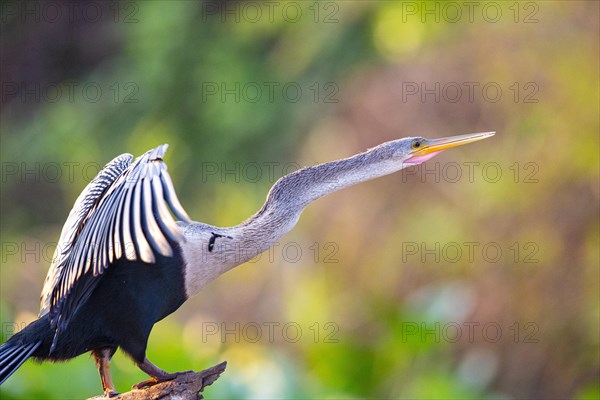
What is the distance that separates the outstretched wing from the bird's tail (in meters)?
0.07

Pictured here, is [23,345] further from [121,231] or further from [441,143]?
[441,143]

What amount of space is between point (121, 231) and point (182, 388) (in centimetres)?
59

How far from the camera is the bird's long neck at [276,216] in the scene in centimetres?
272

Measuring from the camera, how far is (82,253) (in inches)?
103

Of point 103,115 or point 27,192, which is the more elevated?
point 103,115

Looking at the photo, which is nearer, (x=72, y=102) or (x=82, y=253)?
(x=82, y=253)

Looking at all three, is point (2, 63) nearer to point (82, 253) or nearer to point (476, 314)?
point (476, 314)

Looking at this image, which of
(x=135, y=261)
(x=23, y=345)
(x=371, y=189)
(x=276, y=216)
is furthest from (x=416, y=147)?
(x=371, y=189)

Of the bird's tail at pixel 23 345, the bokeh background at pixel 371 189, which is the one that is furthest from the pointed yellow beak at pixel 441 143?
the bokeh background at pixel 371 189

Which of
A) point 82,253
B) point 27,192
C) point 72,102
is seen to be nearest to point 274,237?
point 82,253

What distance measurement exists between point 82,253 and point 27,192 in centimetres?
916

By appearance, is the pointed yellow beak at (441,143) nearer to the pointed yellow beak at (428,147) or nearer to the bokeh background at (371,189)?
the pointed yellow beak at (428,147)

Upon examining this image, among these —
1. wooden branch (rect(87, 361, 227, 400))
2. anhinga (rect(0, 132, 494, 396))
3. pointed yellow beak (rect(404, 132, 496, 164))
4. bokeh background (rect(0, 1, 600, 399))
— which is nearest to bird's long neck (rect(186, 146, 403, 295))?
anhinga (rect(0, 132, 494, 396))

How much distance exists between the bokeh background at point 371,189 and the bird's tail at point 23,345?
143 centimetres
